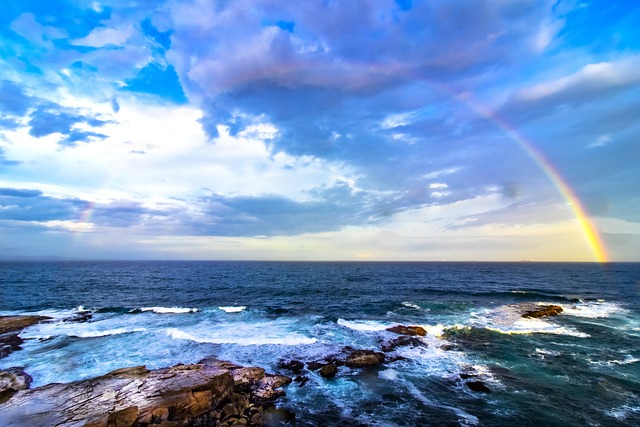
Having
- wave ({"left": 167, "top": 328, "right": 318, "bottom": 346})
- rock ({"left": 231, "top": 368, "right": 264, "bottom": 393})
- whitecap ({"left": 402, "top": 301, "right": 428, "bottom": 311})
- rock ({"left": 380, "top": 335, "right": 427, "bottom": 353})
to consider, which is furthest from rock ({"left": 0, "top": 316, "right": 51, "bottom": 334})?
whitecap ({"left": 402, "top": 301, "right": 428, "bottom": 311})

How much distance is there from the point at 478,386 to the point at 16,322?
50050mm

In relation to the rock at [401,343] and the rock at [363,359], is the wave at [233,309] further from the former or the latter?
the rock at [363,359]

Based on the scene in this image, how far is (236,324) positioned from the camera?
4062cm

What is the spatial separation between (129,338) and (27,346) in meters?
8.59

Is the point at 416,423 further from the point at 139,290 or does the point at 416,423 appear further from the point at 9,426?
the point at 139,290

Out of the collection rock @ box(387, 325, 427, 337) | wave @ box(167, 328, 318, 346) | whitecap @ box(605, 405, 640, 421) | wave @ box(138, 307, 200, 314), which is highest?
rock @ box(387, 325, 427, 337)

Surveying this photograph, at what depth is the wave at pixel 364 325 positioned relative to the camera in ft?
126

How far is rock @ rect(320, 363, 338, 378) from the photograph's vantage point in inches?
975

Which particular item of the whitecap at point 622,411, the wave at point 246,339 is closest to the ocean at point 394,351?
the whitecap at point 622,411

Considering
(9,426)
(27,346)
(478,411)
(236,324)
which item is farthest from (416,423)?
(27,346)

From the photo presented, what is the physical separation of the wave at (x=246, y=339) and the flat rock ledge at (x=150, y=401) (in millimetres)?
9851

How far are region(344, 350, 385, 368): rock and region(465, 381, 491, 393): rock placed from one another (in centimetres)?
729

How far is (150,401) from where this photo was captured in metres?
17.8

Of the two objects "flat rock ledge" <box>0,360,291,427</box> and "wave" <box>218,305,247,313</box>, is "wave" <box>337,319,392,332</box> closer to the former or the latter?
"wave" <box>218,305,247,313</box>
